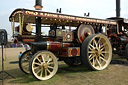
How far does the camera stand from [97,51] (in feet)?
19.3

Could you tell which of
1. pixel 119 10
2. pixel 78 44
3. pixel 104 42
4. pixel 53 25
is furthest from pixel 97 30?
pixel 119 10

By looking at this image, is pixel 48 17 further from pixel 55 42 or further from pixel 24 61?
pixel 24 61

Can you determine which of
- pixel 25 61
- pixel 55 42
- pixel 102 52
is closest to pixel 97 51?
pixel 102 52

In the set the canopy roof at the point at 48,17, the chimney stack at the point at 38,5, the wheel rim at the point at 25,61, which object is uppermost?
the chimney stack at the point at 38,5

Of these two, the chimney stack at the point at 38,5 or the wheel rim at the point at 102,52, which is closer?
the chimney stack at the point at 38,5

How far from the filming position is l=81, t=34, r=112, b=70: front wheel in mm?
5491

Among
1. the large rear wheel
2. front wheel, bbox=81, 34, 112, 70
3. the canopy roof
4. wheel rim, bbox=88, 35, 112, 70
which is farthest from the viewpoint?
wheel rim, bbox=88, 35, 112, 70

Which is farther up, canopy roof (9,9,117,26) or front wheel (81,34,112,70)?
canopy roof (9,9,117,26)

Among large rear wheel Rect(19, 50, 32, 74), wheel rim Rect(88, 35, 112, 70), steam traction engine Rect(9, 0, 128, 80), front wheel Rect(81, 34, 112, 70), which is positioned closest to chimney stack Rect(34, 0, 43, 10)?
steam traction engine Rect(9, 0, 128, 80)

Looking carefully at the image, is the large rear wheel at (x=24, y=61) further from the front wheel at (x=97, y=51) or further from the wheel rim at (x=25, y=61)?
the front wheel at (x=97, y=51)

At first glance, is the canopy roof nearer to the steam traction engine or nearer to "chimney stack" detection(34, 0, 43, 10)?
the steam traction engine

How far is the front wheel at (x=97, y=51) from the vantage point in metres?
5.49

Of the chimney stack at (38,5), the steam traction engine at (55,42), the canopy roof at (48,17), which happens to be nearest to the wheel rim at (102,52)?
the steam traction engine at (55,42)

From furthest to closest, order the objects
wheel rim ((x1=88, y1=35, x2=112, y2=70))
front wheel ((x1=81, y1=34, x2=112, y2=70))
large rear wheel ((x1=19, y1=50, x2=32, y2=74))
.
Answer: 1. wheel rim ((x1=88, y1=35, x2=112, y2=70))
2. large rear wheel ((x1=19, y1=50, x2=32, y2=74))
3. front wheel ((x1=81, y1=34, x2=112, y2=70))
